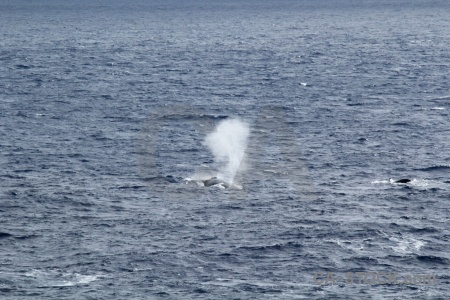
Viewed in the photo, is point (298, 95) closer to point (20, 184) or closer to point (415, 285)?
point (20, 184)

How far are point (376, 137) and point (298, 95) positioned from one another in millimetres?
42883

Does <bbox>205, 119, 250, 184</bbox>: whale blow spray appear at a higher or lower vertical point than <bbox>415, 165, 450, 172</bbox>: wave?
Result: higher

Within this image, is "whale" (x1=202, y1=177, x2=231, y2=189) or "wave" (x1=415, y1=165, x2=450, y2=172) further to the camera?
"wave" (x1=415, y1=165, x2=450, y2=172)

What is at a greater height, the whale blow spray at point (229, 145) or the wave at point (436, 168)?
the whale blow spray at point (229, 145)

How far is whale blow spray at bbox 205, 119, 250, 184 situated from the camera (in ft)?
427

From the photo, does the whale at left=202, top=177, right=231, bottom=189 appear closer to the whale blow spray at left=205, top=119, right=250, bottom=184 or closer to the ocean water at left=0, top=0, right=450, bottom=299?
the whale blow spray at left=205, top=119, right=250, bottom=184

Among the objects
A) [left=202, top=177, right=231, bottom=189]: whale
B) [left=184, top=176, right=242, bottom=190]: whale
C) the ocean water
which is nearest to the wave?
the ocean water

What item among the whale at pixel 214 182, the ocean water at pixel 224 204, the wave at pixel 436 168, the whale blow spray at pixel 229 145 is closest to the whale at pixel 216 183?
the whale at pixel 214 182

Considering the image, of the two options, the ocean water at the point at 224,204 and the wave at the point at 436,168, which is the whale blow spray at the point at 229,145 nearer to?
the ocean water at the point at 224,204

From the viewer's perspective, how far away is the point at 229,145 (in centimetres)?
14612

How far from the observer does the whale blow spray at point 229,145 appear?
130 meters

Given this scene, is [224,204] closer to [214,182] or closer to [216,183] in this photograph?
[216,183]

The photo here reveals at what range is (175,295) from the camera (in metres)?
89.4

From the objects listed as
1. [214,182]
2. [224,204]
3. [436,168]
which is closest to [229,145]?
[214,182]
